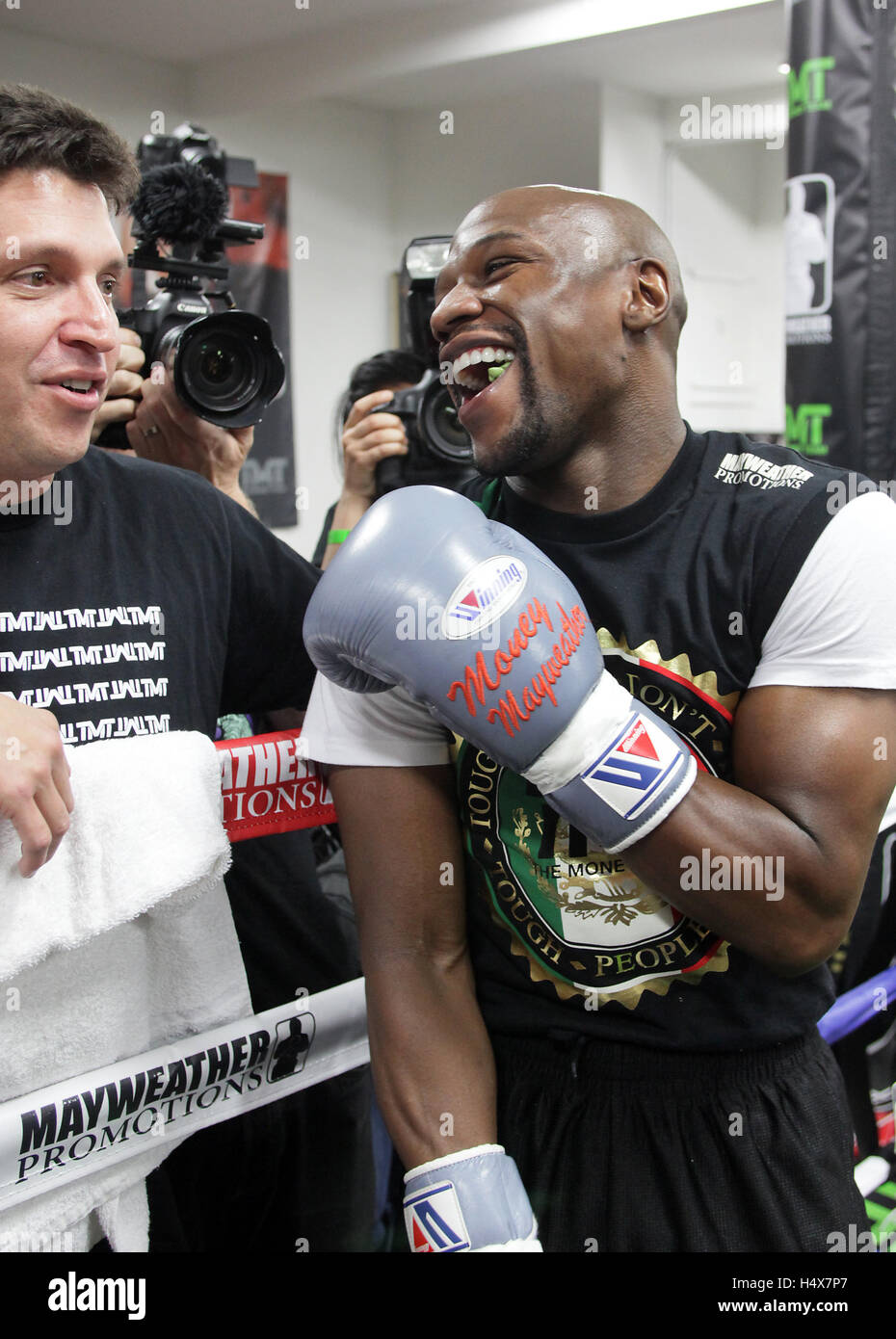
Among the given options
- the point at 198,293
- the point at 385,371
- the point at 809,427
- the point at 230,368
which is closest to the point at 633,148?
the point at 385,371

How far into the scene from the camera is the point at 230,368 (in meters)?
1.40

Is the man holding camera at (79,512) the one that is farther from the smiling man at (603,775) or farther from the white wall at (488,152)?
the white wall at (488,152)

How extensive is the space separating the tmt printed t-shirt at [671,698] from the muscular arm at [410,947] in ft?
0.07

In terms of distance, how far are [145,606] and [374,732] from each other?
25cm

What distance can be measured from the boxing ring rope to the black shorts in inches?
8.6

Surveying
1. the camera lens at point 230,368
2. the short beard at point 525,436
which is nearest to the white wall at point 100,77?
the camera lens at point 230,368

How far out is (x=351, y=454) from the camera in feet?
5.79

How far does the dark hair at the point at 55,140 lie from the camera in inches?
39.7

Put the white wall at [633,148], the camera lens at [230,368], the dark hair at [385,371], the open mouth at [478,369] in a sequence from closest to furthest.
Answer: the open mouth at [478,369] < the camera lens at [230,368] < the dark hair at [385,371] < the white wall at [633,148]

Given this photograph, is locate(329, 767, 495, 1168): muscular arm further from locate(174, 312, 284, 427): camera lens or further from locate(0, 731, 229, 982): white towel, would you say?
locate(174, 312, 284, 427): camera lens

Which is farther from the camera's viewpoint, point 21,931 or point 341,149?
point 341,149

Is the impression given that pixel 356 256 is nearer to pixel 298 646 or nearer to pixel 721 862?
pixel 298 646

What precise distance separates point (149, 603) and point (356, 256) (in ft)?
17.2

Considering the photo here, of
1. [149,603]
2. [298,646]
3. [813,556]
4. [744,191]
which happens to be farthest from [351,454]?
[744,191]
